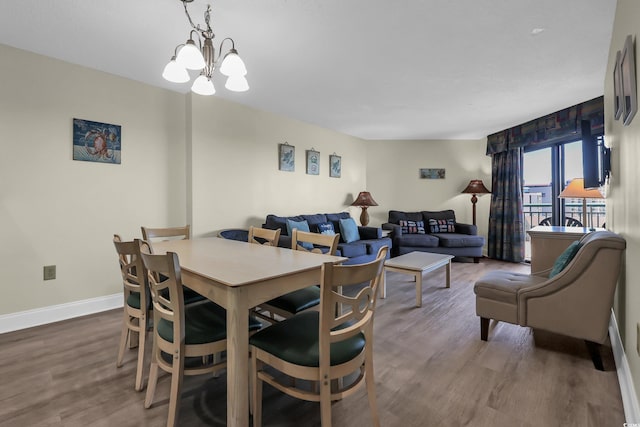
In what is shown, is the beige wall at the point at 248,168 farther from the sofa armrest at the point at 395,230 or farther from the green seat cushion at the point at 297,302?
the green seat cushion at the point at 297,302

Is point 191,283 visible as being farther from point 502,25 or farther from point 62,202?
point 502,25

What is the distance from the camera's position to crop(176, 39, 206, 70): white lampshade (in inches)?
65.1

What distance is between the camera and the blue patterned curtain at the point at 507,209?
512 cm

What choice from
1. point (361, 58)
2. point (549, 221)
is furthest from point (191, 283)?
point (549, 221)

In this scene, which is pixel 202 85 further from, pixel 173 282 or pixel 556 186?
pixel 556 186

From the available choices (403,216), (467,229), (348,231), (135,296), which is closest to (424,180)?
(403,216)

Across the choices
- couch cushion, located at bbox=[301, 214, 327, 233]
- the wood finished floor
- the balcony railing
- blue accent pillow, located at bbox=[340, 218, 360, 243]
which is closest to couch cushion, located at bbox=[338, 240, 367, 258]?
blue accent pillow, located at bbox=[340, 218, 360, 243]

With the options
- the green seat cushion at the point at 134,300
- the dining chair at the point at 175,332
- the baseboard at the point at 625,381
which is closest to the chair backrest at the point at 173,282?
the dining chair at the point at 175,332

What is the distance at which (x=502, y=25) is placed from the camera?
2.19 meters

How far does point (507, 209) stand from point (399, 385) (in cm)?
453

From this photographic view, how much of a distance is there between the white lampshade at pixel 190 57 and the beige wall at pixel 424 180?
4836 mm

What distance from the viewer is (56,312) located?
Result: 8.99ft

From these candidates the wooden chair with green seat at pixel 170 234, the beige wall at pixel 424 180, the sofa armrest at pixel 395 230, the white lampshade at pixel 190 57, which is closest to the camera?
the white lampshade at pixel 190 57

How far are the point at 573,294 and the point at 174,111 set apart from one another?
157 inches
